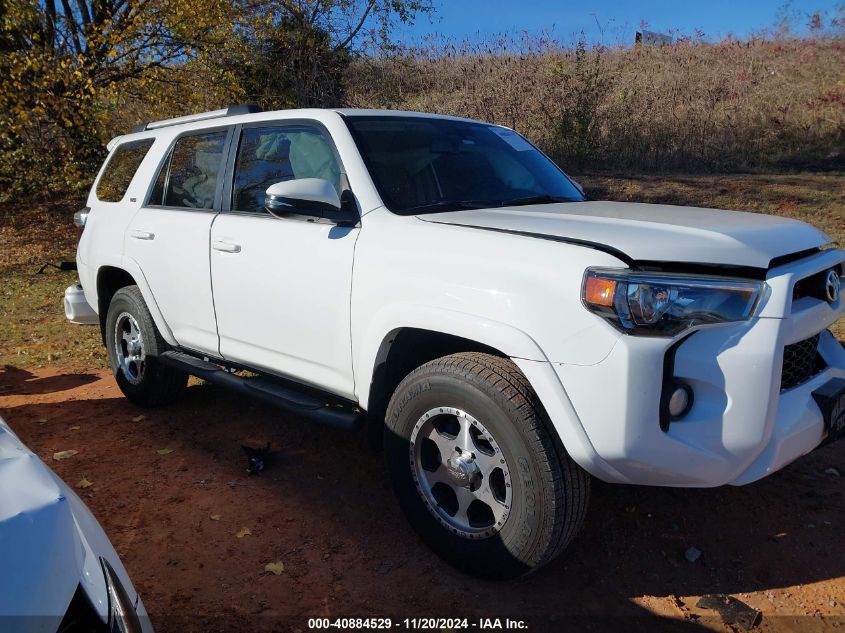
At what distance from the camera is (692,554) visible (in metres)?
3.12

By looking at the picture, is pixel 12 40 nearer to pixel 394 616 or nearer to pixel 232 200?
pixel 232 200

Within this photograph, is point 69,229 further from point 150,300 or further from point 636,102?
point 636,102

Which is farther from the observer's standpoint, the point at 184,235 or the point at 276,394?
the point at 184,235

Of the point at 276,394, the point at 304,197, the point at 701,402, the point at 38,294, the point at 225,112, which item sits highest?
the point at 225,112

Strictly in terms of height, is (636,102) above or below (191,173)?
above

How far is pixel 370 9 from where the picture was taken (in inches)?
505

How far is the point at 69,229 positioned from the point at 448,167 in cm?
1237

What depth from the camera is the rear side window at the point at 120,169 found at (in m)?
5.08

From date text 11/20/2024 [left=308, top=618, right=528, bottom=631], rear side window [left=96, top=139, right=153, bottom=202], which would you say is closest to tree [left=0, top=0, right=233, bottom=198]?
rear side window [left=96, top=139, right=153, bottom=202]

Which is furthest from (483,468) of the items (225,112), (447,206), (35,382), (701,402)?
(35,382)

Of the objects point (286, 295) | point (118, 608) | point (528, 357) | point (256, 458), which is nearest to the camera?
point (118, 608)

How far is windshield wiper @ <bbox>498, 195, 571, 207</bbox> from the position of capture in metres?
3.61

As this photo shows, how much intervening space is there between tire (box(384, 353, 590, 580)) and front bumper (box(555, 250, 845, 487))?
196 millimetres

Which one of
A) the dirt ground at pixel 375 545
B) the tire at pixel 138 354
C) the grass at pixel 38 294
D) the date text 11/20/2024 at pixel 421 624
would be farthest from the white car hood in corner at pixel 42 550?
the grass at pixel 38 294
